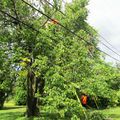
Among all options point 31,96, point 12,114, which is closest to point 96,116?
point 31,96

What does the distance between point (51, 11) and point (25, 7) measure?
3208 mm

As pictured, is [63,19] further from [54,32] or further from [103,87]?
[103,87]

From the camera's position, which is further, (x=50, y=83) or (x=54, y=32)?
(x=54, y=32)

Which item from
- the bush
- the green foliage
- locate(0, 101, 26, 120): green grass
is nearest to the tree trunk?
the green foliage

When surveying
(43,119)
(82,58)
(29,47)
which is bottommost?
(43,119)

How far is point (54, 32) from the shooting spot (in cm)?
2575

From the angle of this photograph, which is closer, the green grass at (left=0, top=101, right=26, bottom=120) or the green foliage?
the green foliage

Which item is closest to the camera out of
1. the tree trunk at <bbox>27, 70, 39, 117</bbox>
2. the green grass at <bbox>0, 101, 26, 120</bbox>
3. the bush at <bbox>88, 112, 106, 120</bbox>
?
the bush at <bbox>88, 112, 106, 120</bbox>

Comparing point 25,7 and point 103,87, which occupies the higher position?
point 25,7

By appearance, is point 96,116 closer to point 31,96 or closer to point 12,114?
point 31,96

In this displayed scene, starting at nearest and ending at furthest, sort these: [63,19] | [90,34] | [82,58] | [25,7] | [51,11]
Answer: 1. [82,58]
2. [25,7]
3. [51,11]
4. [63,19]
5. [90,34]

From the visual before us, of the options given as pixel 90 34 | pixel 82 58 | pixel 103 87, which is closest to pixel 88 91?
pixel 103 87

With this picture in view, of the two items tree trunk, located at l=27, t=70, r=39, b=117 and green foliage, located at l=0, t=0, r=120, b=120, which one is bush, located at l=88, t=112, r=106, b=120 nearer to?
green foliage, located at l=0, t=0, r=120, b=120

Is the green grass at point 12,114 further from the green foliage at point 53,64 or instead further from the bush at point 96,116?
the bush at point 96,116
